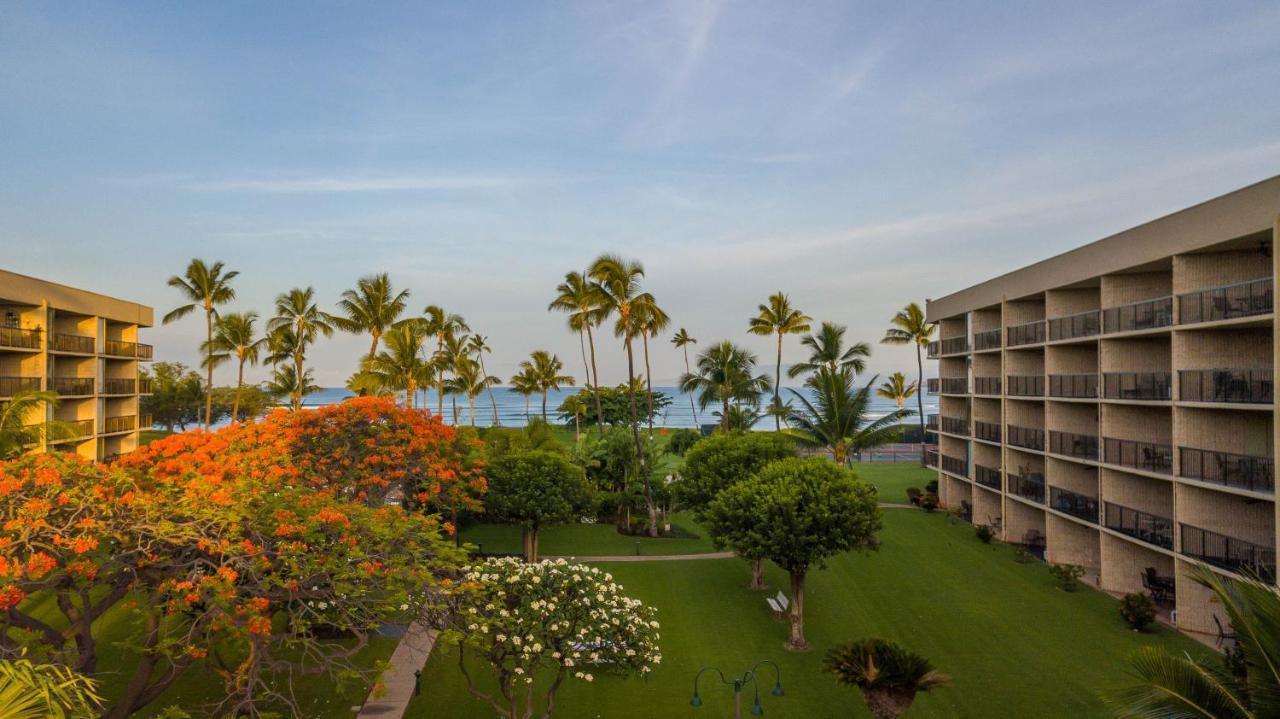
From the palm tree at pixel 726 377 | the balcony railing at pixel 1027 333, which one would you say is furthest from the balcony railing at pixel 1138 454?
the palm tree at pixel 726 377

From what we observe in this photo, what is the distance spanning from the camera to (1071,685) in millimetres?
18562

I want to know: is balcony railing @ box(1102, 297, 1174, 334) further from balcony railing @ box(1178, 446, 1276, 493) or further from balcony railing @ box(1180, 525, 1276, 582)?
balcony railing @ box(1180, 525, 1276, 582)

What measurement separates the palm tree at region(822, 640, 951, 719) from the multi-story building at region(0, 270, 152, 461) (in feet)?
94.3

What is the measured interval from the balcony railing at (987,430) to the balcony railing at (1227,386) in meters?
13.9

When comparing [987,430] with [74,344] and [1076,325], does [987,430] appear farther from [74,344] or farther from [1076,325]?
[74,344]

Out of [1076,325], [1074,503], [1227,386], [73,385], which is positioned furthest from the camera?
[73,385]

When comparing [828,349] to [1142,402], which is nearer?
[1142,402]

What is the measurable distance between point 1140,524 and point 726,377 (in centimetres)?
3644

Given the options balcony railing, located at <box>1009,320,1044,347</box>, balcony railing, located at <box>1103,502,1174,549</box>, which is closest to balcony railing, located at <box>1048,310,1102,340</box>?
balcony railing, located at <box>1009,320,1044,347</box>

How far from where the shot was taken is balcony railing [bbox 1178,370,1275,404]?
18.7m

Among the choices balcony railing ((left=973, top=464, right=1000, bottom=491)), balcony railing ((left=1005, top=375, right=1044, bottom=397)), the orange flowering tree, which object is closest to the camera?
the orange flowering tree

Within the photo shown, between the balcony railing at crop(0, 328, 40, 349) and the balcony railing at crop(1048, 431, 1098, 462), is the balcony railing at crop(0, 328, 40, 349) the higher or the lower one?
the higher one

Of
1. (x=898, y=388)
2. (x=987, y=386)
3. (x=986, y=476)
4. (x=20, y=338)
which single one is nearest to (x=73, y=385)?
(x=20, y=338)

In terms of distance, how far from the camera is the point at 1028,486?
31750mm
